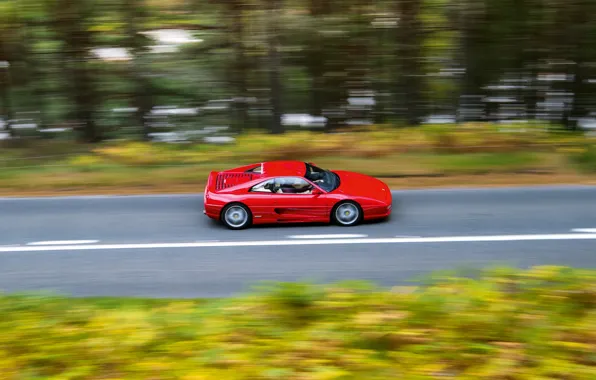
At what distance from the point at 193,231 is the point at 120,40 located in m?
8.62

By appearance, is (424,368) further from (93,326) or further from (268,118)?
(268,118)

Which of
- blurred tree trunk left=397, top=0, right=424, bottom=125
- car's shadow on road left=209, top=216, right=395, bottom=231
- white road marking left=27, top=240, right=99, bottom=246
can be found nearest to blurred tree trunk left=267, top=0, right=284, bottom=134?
blurred tree trunk left=397, top=0, right=424, bottom=125

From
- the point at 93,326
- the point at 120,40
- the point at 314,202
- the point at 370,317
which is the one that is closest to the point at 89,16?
the point at 120,40

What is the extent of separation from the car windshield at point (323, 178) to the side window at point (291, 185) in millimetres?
193

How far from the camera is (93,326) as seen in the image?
575cm

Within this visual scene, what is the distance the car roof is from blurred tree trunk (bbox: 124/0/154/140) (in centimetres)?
787

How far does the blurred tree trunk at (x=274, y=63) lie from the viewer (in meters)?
16.1

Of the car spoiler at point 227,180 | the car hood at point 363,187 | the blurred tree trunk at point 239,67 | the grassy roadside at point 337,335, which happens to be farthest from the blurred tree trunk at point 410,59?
the grassy roadside at point 337,335

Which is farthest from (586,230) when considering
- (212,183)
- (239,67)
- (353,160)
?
(239,67)

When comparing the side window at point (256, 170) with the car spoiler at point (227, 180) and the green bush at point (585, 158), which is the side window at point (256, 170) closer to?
the car spoiler at point (227, 180)

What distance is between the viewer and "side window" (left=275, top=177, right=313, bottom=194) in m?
10.5

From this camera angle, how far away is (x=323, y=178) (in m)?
10.8

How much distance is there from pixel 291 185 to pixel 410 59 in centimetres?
847

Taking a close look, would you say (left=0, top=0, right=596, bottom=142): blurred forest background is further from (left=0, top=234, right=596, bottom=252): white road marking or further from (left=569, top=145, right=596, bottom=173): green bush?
(left=0, top=234, right=596, bottom=252): white road marking
